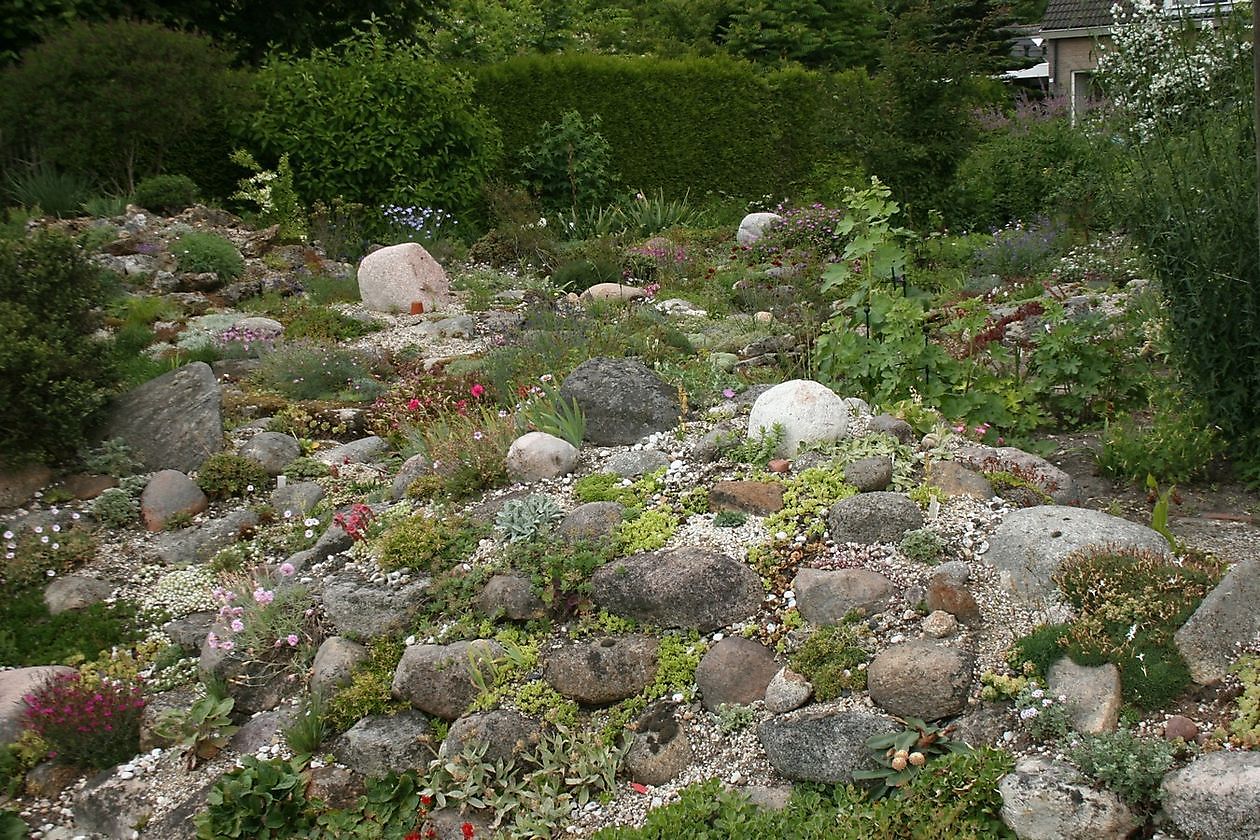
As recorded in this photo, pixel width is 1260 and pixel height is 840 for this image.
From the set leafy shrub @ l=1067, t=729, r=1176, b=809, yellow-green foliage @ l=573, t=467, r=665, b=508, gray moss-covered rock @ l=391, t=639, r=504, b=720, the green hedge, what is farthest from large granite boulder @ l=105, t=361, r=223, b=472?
the green hedge

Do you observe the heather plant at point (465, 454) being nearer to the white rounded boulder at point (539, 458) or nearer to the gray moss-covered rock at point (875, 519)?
the white rounded boulder at point (539, 458)

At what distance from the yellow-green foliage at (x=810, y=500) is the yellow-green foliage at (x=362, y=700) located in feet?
5.52

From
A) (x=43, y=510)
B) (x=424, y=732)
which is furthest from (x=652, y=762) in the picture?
(x=43, y=510)

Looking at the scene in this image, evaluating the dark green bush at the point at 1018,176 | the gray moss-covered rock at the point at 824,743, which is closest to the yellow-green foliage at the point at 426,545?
the gray moss-covered rock at the point at 824,743

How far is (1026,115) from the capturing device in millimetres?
16750

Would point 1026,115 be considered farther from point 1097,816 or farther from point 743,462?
point 1097,816

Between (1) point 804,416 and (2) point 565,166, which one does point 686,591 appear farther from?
(2) point 565,166

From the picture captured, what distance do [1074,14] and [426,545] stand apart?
23700mm

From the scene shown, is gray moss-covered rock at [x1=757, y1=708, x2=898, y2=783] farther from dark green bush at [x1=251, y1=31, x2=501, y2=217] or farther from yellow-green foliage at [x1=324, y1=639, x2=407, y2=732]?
dark green bush at [x1=251, y1=31, x2=501, y2=217]

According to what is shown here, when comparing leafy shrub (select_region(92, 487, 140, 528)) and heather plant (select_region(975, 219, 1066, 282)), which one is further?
heather plant (select_region(975, 219, 1066, 282))

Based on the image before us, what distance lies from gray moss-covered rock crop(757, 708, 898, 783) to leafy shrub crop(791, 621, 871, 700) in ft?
0.34

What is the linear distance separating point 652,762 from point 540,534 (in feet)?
3.92

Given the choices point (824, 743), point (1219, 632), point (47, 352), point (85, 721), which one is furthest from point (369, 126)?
point (1219, 632)

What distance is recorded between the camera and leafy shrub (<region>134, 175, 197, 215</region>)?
11.3 meters
